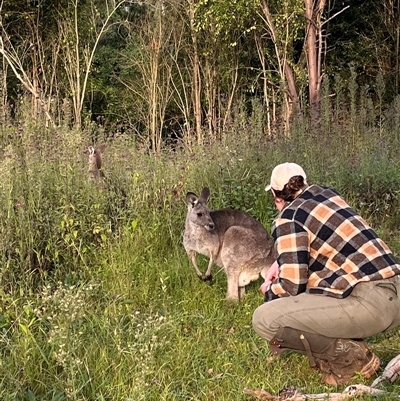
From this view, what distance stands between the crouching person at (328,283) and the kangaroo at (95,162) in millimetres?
2806

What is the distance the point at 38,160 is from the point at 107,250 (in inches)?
46.3

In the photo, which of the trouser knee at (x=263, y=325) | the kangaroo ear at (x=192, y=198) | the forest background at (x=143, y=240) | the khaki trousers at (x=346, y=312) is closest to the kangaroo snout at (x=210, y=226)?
the kangaroo ear at (x=192, y=198)

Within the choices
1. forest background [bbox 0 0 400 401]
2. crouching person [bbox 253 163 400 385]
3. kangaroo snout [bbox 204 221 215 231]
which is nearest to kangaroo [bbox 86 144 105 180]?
forest background [bbox 0 0 400 401]

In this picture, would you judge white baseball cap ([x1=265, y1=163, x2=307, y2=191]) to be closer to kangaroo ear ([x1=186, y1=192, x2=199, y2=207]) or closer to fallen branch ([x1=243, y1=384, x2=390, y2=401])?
fallen branch ([x1=243, y1=384, x2=390, y2=401])

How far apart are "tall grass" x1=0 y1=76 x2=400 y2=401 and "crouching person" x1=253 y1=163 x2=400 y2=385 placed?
31 cm

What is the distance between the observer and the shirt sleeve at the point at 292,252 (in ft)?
13.1

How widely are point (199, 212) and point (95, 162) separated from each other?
5.02 feet

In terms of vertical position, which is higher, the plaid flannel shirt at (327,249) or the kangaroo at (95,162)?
the kangaroo at (95,162)

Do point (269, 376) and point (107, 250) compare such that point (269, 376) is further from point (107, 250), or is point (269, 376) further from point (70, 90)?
point (70, 90)

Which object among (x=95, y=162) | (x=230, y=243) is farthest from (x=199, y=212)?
(x=95, y=162)

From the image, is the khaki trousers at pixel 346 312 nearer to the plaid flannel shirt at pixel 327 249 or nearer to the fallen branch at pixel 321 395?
the plaid flannel shirt at pixel 327 249

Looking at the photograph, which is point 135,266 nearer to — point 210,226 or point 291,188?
point 210,226

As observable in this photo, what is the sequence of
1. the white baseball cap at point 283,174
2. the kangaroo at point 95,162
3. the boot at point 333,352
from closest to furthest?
the boot at point 333,352 < the white baseball cap at point 283,174 < the kangaroo at point 95,162

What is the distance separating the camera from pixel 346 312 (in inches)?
159
